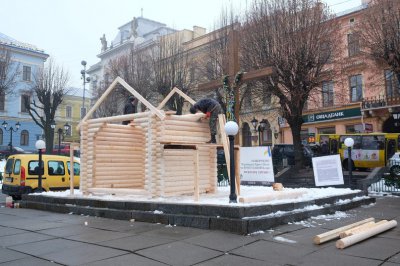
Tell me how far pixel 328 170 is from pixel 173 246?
8591 mm

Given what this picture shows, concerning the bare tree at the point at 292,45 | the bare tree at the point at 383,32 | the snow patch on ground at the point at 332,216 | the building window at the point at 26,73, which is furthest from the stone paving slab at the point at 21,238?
the building window at the point at 26,73

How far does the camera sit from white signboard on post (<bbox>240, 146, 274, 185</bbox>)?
1232 cm

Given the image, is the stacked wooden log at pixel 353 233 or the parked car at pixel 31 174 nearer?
the stacked wooden log at pixel 353 233

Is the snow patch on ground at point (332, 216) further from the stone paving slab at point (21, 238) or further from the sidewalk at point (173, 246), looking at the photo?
the stone paving slab at point (21, 238)

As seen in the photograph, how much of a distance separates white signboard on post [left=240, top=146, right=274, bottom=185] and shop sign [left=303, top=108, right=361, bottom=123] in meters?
25.9

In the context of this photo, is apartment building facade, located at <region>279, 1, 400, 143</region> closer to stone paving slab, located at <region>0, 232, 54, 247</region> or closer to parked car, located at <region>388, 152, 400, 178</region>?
parked car, located at <region>388, 152, 400, 178</region>

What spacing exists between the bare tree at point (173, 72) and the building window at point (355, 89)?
15515 mm

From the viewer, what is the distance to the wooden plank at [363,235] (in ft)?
19.5

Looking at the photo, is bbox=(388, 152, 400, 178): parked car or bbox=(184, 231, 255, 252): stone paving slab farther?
bbox=(388, 152, 400, 178): parked car

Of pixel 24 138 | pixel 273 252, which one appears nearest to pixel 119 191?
pixel 273 252

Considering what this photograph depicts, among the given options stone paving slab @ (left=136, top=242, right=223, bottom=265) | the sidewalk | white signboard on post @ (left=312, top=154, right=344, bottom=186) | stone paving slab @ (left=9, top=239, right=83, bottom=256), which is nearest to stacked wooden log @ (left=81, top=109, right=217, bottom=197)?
the sidewalk

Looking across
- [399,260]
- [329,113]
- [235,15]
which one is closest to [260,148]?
[399,260]

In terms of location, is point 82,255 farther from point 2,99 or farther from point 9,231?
point 2,99

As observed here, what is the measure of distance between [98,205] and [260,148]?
548cm
